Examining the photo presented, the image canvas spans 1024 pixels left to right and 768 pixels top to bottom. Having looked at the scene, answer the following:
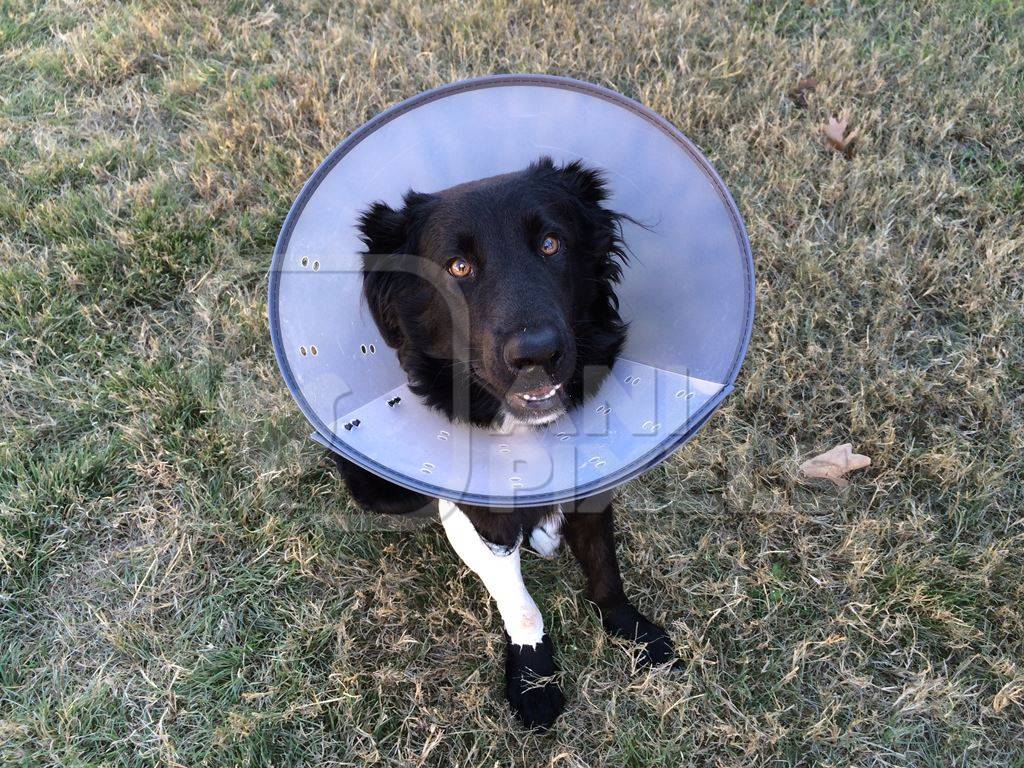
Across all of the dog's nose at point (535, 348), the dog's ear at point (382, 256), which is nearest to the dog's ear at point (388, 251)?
the dog's ear at point (382, 256)

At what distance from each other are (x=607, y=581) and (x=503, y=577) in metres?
0.34

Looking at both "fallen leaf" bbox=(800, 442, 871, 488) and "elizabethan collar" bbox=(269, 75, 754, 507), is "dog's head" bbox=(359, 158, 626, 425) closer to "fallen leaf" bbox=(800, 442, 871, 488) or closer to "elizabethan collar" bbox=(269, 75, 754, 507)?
"elizabethan collar" bbox=(269, 75, 754, 507)

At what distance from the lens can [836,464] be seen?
2871 mm

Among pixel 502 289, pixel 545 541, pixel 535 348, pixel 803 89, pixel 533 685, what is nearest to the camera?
pixel 535 348

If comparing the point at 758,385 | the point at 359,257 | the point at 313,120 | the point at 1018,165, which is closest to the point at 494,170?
the point at 359,257

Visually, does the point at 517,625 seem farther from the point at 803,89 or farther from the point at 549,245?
the point at 803,89

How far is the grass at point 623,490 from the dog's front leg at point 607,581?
0.26 feet

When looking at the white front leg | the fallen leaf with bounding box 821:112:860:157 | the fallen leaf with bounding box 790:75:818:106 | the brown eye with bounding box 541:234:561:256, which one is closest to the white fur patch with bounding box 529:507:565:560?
the white front leg

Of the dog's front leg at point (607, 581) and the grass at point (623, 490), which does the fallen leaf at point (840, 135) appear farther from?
the dog's front leg at point (607, 581)

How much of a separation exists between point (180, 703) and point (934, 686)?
2.20m

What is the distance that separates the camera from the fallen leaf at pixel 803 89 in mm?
4012

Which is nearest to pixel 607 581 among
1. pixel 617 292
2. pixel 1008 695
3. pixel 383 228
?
pixel 617 292

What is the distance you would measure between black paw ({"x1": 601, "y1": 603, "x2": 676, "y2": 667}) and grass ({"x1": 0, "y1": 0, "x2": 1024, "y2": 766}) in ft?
0.21

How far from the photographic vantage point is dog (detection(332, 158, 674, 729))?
2.21m
